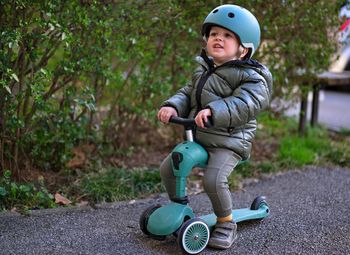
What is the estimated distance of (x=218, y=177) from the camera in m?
3.30

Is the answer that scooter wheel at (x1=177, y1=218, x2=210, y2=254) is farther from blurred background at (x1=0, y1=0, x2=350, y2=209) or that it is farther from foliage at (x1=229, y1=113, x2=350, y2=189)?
foliage at (x1=229, y1=113, x2=350, y2=189)

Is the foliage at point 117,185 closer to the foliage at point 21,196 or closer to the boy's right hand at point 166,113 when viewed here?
the foliage at point 21,196

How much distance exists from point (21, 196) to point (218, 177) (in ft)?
5.16

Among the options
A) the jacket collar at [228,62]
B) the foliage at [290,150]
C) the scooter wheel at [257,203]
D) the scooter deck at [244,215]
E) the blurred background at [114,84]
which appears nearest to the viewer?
the jacket collar at [228,62]

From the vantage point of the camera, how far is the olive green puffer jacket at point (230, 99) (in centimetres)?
325

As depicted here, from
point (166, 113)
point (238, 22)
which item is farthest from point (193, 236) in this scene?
point (238, 22)

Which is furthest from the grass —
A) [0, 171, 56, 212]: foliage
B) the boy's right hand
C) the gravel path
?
the boy's right hand

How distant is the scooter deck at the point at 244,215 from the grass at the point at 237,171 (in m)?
0.84

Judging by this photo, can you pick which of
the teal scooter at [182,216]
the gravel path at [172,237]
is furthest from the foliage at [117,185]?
the teal scooter at [182,216]

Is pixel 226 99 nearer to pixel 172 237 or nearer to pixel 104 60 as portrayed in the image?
pixel 172 237

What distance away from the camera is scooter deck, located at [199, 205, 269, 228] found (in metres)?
3.56

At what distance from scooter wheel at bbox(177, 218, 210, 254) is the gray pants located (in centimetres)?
17

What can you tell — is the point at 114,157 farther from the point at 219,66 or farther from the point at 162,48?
the point at 219,66

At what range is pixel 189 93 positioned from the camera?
11.9 feet
